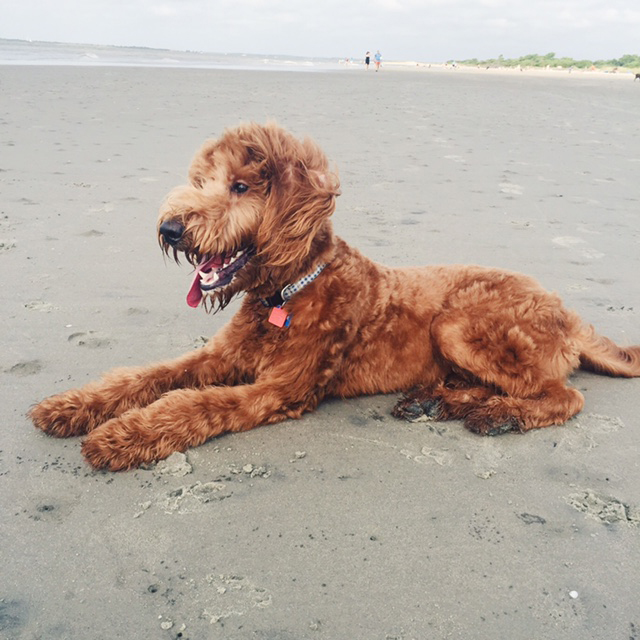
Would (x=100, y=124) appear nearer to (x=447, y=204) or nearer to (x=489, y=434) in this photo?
(x=447, y=204)

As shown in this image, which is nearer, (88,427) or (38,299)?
(88,427)

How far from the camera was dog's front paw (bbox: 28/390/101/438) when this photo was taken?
9.45 feet

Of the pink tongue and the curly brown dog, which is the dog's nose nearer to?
the curly brown dog

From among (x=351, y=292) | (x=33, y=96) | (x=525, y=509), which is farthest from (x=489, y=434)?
(x=33, y=96)

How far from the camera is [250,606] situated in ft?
6.59

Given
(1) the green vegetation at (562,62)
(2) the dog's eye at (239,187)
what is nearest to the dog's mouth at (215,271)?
(2) the dog's eye at (239,187)

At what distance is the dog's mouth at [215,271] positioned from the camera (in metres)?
2.86

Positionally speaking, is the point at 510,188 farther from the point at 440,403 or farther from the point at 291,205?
the point at 291,205

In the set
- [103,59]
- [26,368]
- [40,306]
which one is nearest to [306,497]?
[26,368]

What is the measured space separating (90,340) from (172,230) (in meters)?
1.45

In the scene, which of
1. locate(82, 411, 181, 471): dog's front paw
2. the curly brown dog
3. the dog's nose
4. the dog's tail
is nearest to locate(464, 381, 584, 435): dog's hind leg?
the curly brown dog

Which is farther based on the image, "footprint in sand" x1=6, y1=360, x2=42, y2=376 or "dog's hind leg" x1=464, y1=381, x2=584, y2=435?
"footprint in sand" x1=6, y1=360, x2=42, y2=376

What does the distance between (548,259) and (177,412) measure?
4.00m

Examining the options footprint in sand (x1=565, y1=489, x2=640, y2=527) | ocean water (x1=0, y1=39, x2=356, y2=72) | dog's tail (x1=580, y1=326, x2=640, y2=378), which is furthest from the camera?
ocean water (x1=0, y1=39, x2=356, y2=72)
